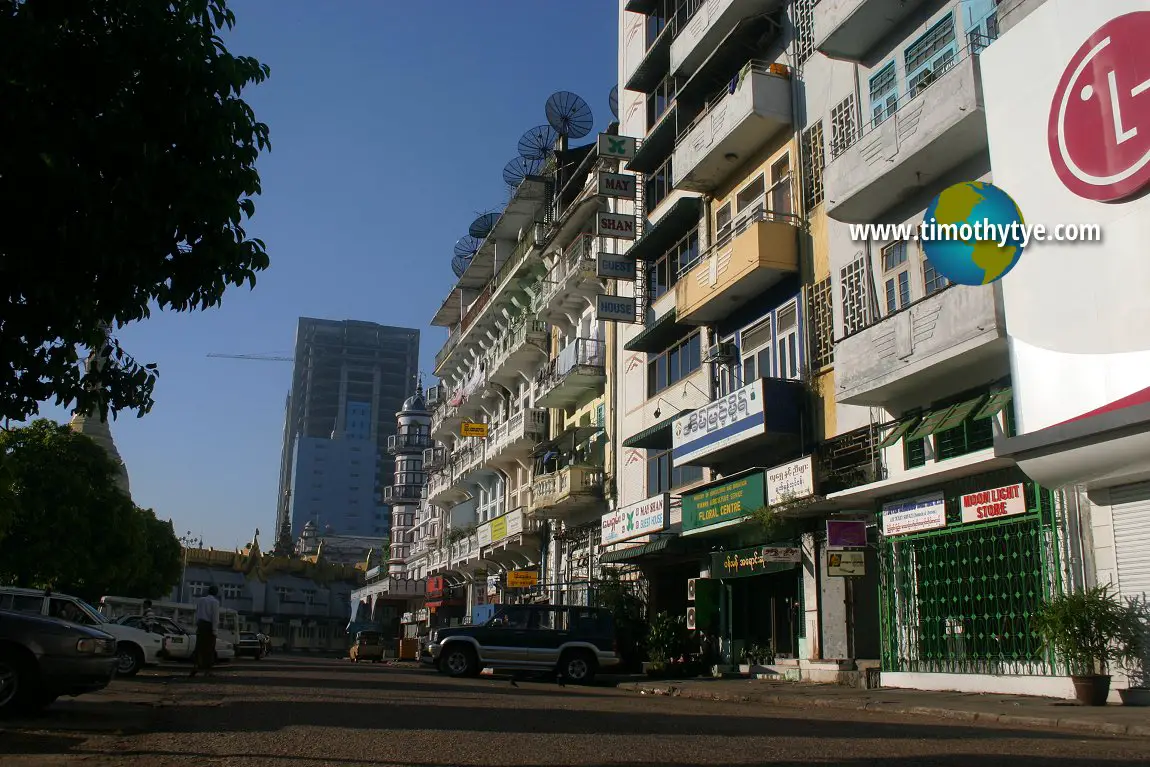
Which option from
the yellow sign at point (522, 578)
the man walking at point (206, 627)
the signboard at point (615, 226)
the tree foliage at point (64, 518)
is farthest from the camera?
the yellow sign at point (522, 578)

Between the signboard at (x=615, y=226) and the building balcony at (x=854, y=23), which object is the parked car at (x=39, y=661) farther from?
the signboard at (x=615, y=226)

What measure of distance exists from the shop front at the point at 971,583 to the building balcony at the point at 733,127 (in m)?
9.65

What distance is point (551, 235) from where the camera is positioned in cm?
4053

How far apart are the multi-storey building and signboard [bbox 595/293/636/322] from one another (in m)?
0.50

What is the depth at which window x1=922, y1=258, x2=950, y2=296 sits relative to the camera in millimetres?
17609

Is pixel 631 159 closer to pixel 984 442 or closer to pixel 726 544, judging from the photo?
pixel 726 544

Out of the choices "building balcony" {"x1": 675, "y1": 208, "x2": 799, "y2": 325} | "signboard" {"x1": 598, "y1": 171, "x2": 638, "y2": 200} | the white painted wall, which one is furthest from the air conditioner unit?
the white painted wall

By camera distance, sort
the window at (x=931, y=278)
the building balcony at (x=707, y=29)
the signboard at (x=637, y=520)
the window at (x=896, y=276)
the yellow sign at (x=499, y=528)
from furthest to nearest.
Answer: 1. the yellow sign at (x=499, y=528)
2. the signboard at (x=637, y=520)
3. the building balcony at (x=707, y=29)
4. the window at (x=896, y=276)
5. the window at (x=931, y=278)

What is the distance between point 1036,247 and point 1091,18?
3.19 meters

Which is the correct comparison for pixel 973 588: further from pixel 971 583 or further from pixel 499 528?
pixel 499 528

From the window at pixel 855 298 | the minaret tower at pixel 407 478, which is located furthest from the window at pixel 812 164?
the minaret tower at pixel 407 478

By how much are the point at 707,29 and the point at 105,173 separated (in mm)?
21928

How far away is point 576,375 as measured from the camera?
3706cm

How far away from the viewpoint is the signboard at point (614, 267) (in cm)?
3216
